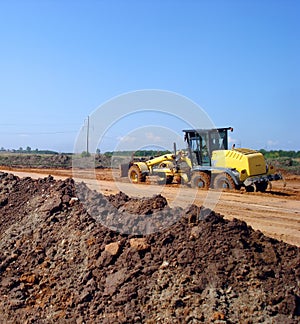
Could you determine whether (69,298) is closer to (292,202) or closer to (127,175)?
(292,202)

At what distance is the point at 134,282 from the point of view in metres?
6.09

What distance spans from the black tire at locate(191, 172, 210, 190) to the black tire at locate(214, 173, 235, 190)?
0.34 m

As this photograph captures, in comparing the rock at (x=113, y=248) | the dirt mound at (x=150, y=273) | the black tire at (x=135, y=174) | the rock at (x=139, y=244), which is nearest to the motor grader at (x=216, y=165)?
the black tire at (x=135, y=174)

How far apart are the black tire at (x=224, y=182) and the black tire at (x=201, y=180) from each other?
34 cm

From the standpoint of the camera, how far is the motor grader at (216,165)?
15031mm

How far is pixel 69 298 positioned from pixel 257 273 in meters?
2.71

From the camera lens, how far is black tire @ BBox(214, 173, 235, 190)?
15.2 meters

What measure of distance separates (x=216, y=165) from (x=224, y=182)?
26.6 inches

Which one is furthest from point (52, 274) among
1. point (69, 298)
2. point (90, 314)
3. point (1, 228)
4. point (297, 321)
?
point (297, 321)

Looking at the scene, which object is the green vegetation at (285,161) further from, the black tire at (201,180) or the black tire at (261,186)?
the black tire at (201,180)

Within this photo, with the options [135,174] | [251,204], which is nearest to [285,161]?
[135,174]

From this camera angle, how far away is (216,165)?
15.6m

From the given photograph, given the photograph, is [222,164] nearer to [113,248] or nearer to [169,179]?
[169,179]

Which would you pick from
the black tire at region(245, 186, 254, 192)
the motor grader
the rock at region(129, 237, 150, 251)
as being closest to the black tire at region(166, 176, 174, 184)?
the motor grader
